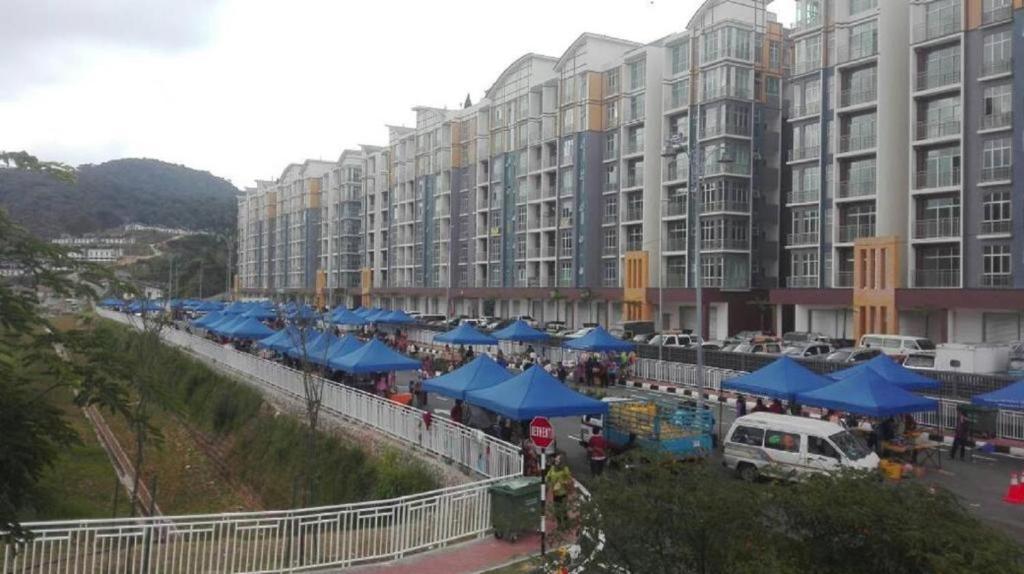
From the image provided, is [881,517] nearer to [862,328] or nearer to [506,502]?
[506,502]

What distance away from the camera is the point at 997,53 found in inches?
1442

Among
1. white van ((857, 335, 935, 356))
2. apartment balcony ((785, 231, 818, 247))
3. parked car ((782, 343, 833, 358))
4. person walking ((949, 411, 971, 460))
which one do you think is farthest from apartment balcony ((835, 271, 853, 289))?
person walking ((949, 411, 971, 460))

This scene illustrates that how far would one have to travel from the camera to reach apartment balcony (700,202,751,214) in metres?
49.0

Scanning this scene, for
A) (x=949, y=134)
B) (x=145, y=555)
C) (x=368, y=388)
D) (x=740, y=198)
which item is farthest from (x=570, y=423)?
(x=740, y=198)

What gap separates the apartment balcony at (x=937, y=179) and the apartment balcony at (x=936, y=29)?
651 centimetres

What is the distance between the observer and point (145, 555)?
32.0ft

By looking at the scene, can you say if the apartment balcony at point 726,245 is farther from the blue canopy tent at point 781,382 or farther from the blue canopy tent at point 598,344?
the blue canopy tent at point 781,382

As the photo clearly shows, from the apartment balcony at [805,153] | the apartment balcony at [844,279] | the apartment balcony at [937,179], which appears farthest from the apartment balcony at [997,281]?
the apartment balcony at [805,153]

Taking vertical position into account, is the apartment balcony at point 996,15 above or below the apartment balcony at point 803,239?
above

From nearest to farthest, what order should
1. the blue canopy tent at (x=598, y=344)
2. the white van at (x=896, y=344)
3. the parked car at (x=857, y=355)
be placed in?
1. the blue canopy tent at (x=598, y=344)
2. the parked car at (x=857, y=355)
3. the white van at (x=896, y=344)

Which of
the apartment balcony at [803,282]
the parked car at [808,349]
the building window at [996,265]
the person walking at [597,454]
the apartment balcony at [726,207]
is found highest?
the apartment balcony at [726,207]

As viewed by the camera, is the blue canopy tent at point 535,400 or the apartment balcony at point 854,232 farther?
the apartment balcony at point 854,232

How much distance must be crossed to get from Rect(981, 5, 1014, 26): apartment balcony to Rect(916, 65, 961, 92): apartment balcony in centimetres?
237

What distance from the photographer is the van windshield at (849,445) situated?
15.1 metres
